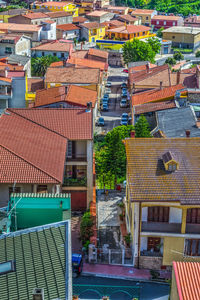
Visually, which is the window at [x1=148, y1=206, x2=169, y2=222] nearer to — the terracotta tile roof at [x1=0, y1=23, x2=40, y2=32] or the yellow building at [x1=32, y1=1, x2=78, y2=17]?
the terracotta tile roof at [x1=0, y1=23, x2=40, y2=32]

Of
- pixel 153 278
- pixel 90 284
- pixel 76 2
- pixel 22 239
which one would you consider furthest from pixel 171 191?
pixel 76 2

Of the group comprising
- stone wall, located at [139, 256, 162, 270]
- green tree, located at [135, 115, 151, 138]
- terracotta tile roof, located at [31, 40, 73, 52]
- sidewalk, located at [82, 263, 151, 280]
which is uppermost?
terracotta tile roof, located at [31, 40, 73, 52]

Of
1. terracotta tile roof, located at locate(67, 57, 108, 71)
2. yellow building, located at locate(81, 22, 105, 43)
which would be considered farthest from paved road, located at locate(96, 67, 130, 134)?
yellow building, located at locate(81, 22, 105, 43)

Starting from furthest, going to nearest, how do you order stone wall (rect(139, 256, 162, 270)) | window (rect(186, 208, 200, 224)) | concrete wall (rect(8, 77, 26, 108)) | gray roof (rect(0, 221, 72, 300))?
1. concrete wall (rect(8, 77, 26, 108))
2. stone wall (rect(139, 256, 162, 270))
3. window (rect(186, 208, 200, 224))
4. gray roof (rect(0, 221, 72, 300))

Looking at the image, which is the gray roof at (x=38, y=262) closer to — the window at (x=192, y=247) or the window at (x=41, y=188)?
the window at (x=41, y=188)

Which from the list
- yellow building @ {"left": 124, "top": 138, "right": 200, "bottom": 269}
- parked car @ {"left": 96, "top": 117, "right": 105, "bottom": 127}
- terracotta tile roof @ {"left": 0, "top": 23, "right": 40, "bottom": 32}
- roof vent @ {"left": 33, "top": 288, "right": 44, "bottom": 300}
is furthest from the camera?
terracotta tile roof @ {"left": 0, "top": 23, "right": 40, "bottom": 32}

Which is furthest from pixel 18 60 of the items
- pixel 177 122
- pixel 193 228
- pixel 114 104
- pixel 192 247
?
pixel 192 247
